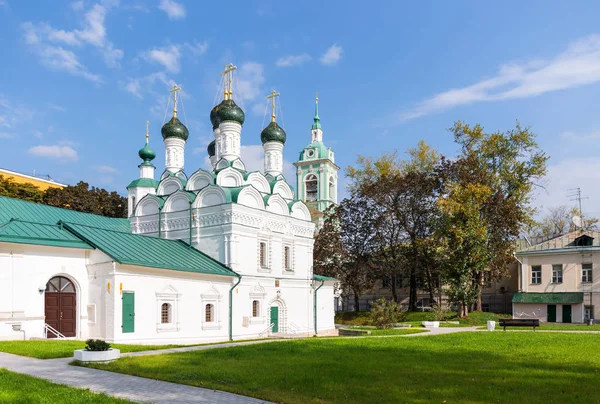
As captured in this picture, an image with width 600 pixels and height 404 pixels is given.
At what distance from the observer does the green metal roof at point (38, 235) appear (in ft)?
54.1

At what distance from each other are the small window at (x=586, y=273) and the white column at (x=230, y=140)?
74.0 feet

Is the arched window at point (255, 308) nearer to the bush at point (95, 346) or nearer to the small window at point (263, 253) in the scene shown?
the small window at point (263, 253)

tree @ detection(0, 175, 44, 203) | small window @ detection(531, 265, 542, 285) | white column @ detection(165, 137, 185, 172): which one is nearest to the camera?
white column @ detection(165, 137, 185, 172)

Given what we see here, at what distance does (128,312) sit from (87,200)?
20380 millimetres

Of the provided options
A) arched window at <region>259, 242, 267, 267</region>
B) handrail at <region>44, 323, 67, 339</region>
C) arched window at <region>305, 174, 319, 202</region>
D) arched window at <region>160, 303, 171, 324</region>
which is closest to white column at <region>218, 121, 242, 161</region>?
arched window at <region>259, 242, 267, 267</region>

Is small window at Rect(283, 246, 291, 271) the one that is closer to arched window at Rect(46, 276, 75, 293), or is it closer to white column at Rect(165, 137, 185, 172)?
white column at Rect(165, 137, 185, 172)

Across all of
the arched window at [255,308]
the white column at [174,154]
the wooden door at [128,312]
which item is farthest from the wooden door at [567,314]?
the wooden door at [128,312]

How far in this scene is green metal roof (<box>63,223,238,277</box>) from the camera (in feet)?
59.3

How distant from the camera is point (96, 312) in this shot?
17.7 meters

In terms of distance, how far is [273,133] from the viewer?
2930 centimetres

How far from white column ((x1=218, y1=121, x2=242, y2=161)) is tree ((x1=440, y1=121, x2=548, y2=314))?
1263cm

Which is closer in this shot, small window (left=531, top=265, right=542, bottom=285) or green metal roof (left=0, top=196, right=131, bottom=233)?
green metal roof (left=0, top=196, right=131, bottom=233)

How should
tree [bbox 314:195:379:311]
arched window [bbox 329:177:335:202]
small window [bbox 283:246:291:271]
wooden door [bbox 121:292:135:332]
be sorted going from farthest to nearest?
1. arched window [bbox 329:177:335:202]
2. tree [bbox 314:195:379:311]
3. small window [bbox 283:246:291:271]
4. wooden door [bbox 121:292:135:332]

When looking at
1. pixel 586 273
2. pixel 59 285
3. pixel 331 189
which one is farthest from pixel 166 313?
pixel 331 189
